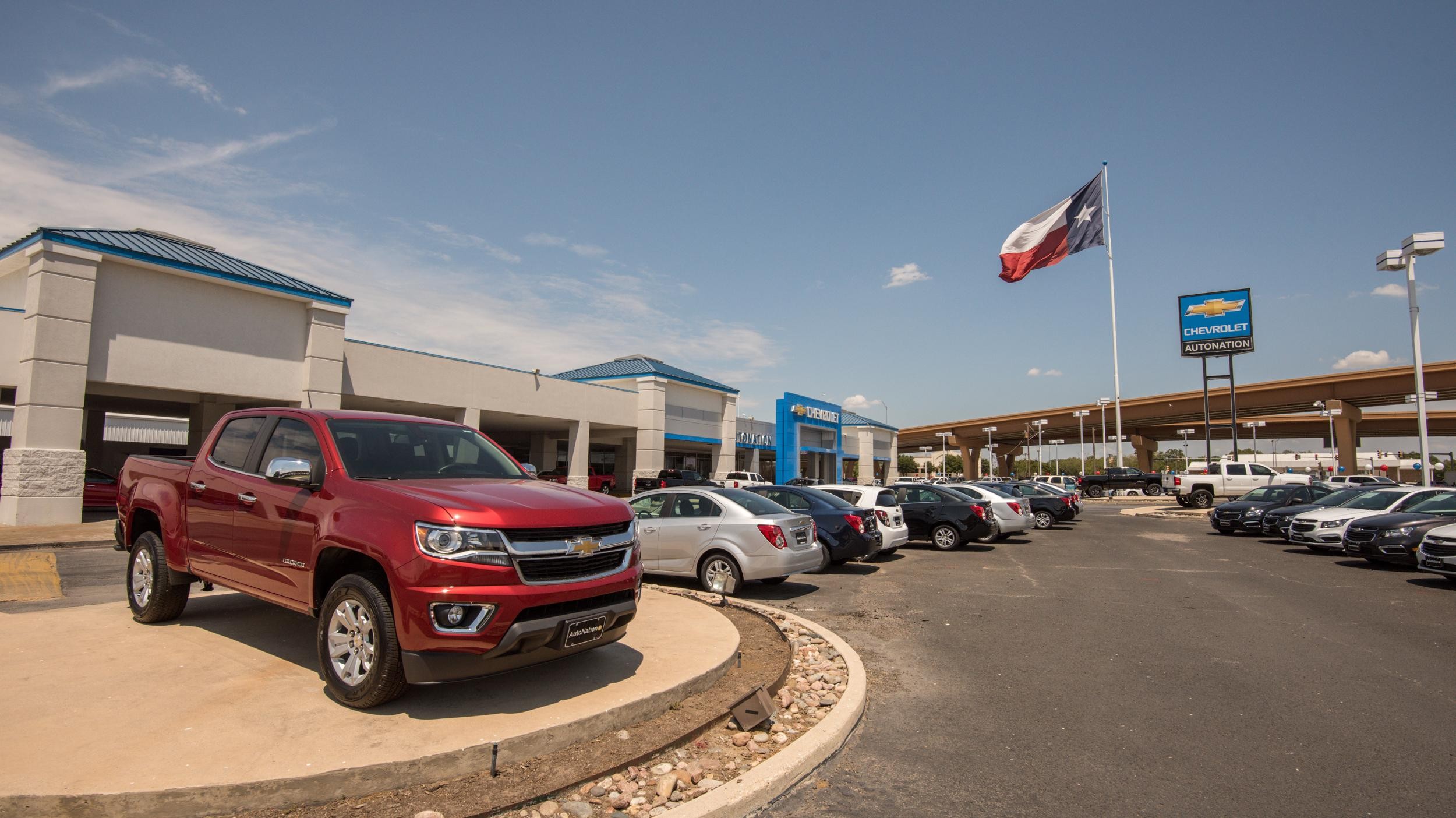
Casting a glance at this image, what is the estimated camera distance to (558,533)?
4.42 meters

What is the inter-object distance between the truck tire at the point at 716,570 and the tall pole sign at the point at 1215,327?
38.5 metres

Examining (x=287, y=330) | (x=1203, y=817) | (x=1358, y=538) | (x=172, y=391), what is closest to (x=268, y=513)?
(x=1203, y=817)

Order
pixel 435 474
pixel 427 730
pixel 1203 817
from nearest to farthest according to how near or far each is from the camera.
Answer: pixel 1203 817, pixel 427 730, pixel 435 474

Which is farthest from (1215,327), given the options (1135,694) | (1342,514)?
(1135,694)

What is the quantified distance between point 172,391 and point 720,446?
26576mm

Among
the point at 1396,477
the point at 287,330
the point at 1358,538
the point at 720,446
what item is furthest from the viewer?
the point at 1396,477

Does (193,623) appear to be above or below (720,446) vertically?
below

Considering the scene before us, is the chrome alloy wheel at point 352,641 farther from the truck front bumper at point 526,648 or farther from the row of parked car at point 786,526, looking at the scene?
the row of parked car at point 786,526

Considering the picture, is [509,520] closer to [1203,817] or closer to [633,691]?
[633,691]

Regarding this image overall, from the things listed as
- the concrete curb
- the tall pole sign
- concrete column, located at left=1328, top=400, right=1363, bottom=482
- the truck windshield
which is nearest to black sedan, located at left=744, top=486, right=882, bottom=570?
the concrete curb

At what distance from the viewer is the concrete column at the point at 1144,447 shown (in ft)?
277

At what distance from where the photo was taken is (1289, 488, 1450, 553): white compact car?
1512 centimetres

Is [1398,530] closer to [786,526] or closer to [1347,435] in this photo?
[786,526]

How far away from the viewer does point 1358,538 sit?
45.4ft
